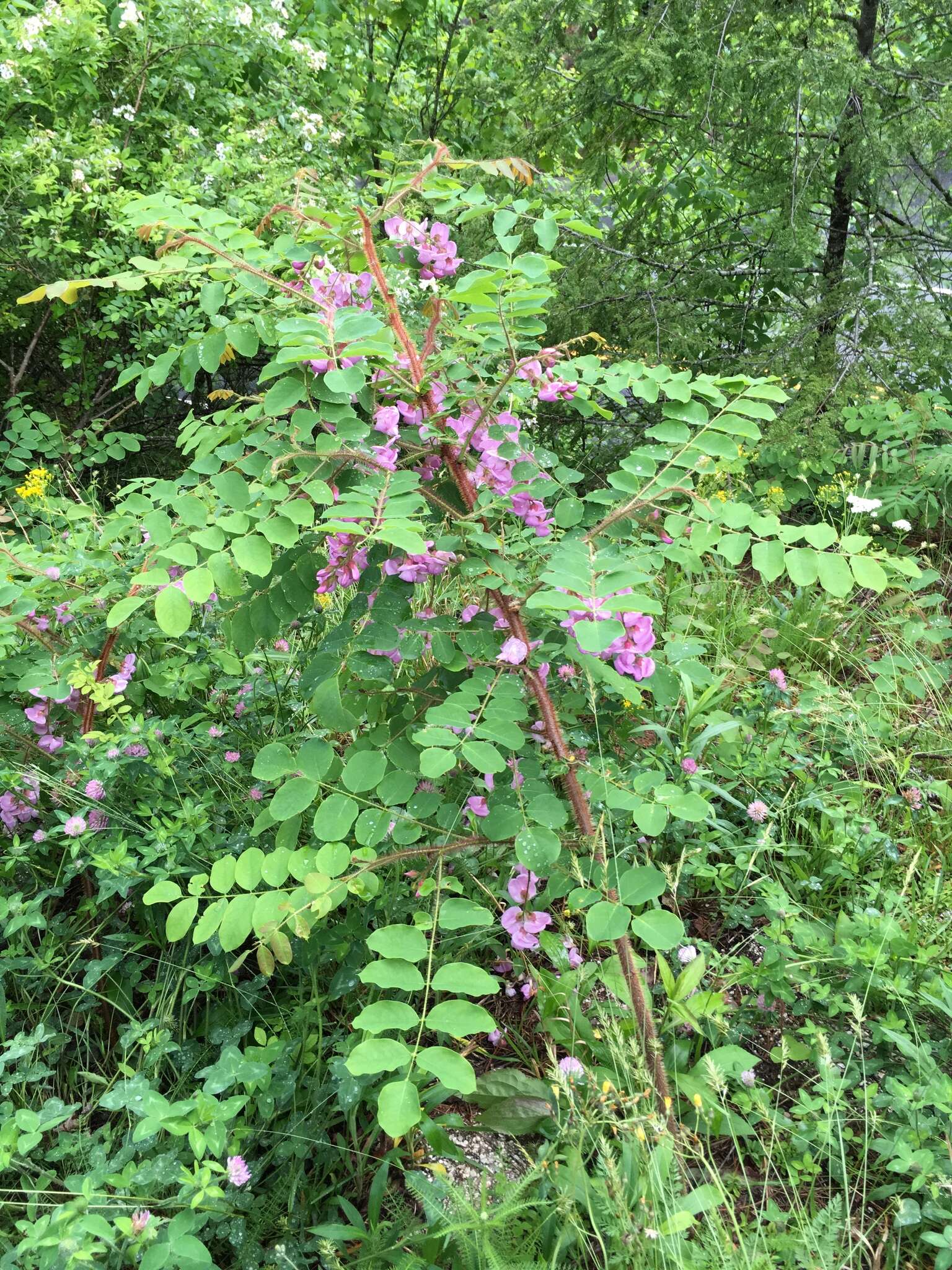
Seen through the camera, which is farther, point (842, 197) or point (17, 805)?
point (842, 197)

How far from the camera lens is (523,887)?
1260mm

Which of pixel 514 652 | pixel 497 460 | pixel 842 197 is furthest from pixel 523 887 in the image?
pixel 842 197

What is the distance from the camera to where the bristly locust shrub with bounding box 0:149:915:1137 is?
106 cm

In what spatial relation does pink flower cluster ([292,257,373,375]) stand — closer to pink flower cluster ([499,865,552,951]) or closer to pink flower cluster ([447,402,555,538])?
pink flower cluster ([447,402,555,538])

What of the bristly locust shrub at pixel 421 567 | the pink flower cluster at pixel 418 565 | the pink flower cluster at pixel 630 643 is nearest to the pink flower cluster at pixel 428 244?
the bristly locust shrub at pixel 421 567

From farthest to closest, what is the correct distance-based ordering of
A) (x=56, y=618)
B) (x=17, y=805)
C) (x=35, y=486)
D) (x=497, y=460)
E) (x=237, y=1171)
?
(x=35, y=486) → (x=56, y=618) → (x=17, y=805) → (x=497, y=460) → (x=237, y=1171)

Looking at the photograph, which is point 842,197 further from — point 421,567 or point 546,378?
point 421,567

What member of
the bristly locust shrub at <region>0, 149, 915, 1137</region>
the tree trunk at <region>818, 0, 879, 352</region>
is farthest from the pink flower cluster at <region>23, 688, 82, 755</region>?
the tree trunk at <region>818, 0, 879, 352</region>

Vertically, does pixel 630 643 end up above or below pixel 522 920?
above

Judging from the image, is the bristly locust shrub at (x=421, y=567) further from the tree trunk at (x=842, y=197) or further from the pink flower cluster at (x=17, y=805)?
the tree trunk at (x=842, y=197)

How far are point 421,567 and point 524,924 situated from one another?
0.59 meters

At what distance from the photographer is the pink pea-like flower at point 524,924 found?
1.27m

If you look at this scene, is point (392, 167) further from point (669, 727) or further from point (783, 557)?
point (669, 727)

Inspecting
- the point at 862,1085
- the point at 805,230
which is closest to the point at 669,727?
the point at 862,1085
